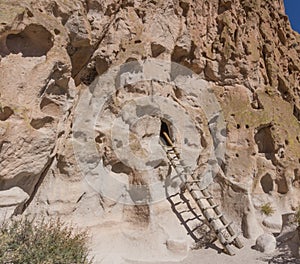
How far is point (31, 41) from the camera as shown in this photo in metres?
4.41

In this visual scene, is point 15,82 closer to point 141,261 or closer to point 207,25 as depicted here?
point 141,261

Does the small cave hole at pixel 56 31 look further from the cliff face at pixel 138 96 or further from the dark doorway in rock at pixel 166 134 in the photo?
the dark doorway in rock at pixel 166 134

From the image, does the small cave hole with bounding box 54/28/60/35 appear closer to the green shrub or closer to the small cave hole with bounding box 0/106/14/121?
the small cave hole with bounding box 0/106/14/121

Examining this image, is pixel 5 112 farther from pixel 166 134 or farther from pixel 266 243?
pixel 266 243

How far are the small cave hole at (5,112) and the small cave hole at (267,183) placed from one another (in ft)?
16.9

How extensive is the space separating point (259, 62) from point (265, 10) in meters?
1.76

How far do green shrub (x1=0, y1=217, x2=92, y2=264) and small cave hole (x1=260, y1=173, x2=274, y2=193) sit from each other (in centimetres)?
446

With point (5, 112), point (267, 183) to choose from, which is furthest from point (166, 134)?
point (5, 112)

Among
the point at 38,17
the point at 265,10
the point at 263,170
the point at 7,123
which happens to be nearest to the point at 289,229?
the point at 263,170

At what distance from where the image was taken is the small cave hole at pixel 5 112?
12.7ft

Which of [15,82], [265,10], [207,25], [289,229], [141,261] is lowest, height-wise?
[141,261]

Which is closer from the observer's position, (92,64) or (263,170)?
(92,64)

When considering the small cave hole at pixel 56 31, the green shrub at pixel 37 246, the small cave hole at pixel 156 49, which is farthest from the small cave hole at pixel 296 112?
the green shrub at pixel 37 246

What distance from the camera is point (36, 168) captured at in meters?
4.36
